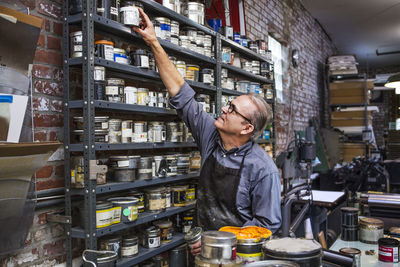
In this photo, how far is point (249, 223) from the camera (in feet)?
6.31

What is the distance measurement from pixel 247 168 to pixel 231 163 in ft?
0.33

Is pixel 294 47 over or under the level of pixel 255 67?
over

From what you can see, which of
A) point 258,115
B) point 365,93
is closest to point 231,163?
point 258,115

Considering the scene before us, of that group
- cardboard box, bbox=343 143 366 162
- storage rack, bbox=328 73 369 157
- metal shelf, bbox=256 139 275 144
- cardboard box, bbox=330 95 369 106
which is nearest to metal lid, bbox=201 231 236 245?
metal shelf, bbox=256 139 275 144

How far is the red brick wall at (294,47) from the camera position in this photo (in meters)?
4.42

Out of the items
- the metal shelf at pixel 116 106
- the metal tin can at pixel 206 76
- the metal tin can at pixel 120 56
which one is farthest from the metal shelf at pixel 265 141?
the metal tin can at pixel 120 56

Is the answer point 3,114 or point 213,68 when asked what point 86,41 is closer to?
point 3,114

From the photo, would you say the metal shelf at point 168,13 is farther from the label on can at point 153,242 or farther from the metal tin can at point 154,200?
the label on can at point 153,242

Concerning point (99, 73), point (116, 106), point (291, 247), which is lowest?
point (291, 247)

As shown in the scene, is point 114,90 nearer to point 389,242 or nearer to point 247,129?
point 247,129

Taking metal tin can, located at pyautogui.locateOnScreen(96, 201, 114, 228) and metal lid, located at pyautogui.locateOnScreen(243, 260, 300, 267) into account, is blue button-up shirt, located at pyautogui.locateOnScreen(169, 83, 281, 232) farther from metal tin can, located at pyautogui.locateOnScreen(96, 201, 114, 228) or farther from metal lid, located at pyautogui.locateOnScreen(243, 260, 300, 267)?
metal lid, located at pyautogui.locateOnScreen(243, 260, 300, 267)

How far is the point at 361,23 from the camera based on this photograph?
7.20 meters

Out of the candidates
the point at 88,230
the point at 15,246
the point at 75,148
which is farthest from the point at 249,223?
the point at 15,246

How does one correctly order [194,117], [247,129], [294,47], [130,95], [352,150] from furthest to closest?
[352,150] < [294,47] < [194,117] < [247,129] < [130,95]
